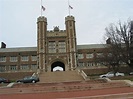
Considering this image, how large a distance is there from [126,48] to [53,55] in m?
24.2

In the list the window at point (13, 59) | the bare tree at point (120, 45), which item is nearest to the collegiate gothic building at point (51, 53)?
the window at point (13, 59)

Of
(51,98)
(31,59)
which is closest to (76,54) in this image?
(31,59)

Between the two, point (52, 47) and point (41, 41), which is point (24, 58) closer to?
point (41, 41)

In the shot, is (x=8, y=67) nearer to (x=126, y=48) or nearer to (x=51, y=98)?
(x=126, y=48)

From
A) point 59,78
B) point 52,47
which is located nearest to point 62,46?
point 52,47

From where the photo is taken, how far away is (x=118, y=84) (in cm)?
2444

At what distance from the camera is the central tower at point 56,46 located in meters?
59.2

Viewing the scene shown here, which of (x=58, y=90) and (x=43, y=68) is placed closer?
(x=58, y=90)

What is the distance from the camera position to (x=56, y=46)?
6122 cm

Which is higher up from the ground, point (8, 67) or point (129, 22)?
point (129, 22)

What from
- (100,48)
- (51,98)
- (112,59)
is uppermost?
(100,48)

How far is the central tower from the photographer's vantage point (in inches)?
2330

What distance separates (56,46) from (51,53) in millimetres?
2449

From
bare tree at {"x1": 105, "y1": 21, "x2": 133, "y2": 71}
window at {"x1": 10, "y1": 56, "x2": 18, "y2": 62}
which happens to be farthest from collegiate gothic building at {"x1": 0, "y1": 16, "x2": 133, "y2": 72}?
bare tree at {"x1": 105, "y1": 21, "x2": 133, "y2": 71}
